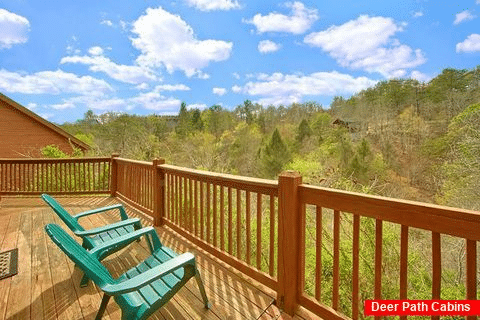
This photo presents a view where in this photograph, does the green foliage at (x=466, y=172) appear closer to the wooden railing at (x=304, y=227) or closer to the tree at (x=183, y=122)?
the wooden railing at (x=304, y=227)

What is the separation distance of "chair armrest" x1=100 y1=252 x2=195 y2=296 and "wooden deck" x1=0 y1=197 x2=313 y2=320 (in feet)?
1.94

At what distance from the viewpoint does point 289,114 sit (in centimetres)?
3822

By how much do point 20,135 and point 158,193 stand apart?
431 inches

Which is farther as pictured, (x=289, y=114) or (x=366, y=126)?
(x=289, y=114)

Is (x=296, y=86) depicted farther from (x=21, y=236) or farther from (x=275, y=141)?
(x=21, y=236)

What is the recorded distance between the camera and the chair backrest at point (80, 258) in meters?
1.62

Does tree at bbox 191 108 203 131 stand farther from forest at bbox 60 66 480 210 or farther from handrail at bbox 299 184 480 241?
handrail at bbox 299 184 480 241

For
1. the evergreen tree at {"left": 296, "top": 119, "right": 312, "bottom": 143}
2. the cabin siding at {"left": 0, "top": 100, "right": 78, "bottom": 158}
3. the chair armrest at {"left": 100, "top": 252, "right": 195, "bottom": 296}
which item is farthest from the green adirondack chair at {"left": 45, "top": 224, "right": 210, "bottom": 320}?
the evergreen tree at {"left": 296, "top": 119, "right": 312, "bottom": 143}

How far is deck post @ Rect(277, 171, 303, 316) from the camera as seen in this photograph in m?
2.14

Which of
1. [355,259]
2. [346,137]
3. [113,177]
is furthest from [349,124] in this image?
[355,259]

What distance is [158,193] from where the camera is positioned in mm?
4273

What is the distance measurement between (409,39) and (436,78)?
13259 mm

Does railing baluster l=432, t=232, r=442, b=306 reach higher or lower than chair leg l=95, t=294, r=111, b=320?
higher

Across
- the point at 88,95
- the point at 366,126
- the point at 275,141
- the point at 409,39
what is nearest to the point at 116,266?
the point at 88,95
